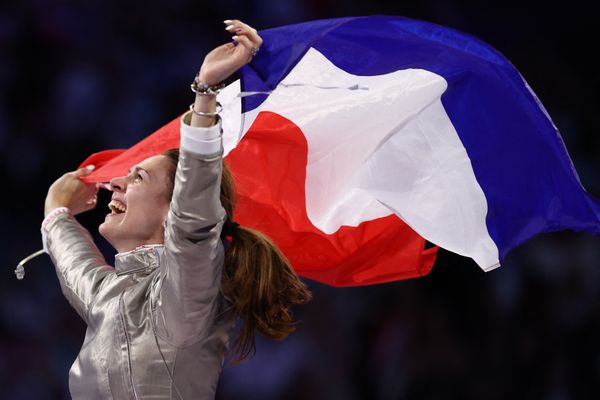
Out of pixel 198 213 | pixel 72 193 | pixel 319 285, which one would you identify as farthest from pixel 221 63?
pixel 319 285

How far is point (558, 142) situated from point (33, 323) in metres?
2.74

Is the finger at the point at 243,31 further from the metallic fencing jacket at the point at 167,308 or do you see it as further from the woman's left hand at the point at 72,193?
the woman's left hand at the point at 72,193

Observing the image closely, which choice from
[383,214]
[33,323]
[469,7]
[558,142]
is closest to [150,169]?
[383,214]

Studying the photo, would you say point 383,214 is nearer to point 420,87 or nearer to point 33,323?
point 420,87

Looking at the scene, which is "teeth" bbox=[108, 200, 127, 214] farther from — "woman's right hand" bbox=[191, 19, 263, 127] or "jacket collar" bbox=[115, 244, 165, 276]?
"woman's right hand" bbox=[191, 19, 263, 127]

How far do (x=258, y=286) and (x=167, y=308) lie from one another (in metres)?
0.25

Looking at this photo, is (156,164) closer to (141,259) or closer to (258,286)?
(141,259)

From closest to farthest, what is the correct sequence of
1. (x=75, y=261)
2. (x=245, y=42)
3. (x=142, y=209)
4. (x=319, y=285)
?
1. (x=245, y=42)
2. (x=142, y=209)
3. (x=75, y=261)
4. (x=319, y=285)

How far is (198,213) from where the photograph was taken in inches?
80.0

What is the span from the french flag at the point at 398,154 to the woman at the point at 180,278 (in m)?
0.28

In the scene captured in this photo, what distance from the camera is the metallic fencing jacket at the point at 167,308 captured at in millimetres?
2039

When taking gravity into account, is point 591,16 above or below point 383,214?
below

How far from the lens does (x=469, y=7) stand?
5098 millimetres

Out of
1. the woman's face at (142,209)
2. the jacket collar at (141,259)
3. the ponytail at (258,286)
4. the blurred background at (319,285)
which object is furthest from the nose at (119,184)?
the blurred background at (319,285)
